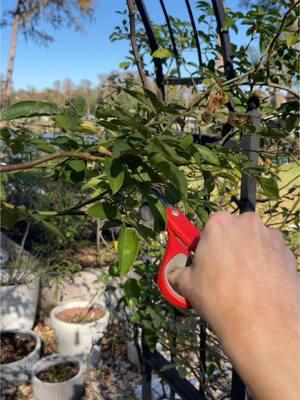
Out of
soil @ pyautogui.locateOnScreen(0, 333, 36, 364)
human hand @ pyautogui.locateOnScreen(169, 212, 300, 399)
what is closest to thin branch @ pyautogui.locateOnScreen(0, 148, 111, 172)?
human hand @ pyautogui.locateOnScreen(169, 212, 300, 399)

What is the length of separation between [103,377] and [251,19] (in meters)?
2.37

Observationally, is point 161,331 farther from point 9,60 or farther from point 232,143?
point 9,60

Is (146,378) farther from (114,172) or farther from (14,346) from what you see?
(14,346)

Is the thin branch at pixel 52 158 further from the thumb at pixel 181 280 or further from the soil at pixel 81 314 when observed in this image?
the soil at pixel 81 314

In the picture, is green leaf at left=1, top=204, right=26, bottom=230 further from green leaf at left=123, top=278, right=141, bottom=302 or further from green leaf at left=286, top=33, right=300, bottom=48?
green leaf at left=123, top=278, right=141, bottom=302

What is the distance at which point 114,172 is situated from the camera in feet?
2.03

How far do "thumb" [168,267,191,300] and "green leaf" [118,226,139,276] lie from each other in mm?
66

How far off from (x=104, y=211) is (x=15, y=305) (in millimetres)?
2744

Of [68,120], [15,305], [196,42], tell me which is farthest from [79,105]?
[15,305]

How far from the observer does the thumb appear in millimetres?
617

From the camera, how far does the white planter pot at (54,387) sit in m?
Answer: 2.50

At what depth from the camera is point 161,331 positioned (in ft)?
5.62

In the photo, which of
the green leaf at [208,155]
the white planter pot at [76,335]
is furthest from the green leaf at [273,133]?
the white planter pot at [76,335]

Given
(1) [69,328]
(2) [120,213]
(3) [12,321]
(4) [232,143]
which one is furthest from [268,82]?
(3) [12,321]
